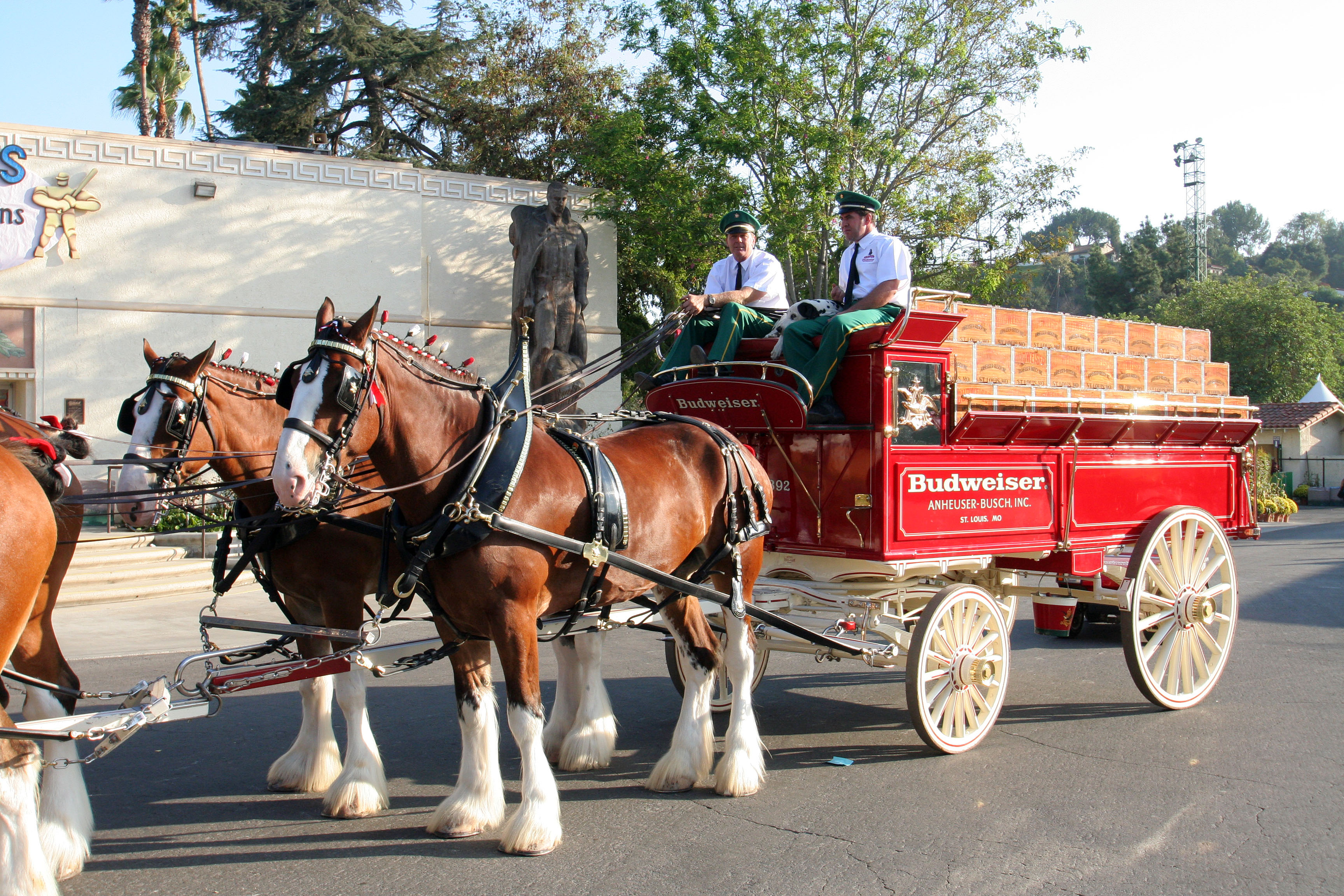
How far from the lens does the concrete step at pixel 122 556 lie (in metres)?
11.9

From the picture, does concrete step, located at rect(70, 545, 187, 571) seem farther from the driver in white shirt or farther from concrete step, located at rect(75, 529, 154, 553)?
the driver in white shirt

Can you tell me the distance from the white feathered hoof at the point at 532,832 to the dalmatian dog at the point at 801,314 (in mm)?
2992

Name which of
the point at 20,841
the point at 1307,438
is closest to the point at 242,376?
the point at 20,841

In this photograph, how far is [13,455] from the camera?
12.4 ft

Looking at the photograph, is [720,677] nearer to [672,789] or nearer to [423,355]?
[672,789]

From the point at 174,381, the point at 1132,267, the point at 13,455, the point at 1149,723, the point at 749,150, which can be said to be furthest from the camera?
the point at 1132,267

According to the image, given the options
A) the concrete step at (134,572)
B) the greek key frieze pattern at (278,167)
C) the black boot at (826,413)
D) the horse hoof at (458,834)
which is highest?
the greek key frieze pattern at (278,167)

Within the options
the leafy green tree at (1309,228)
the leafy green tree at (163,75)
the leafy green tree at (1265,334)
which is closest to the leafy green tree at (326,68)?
the leafy green tree at (163,75)

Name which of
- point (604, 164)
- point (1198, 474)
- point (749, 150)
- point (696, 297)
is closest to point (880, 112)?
point (749, 150)

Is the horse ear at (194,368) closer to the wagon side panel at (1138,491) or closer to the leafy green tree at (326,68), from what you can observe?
the wagon side panel at (1138,491)

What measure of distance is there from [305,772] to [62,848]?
4.11ft

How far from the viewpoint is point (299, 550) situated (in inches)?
196

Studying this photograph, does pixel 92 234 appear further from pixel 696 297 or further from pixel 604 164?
pixel 696 297

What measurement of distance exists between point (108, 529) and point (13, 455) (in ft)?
35.1
